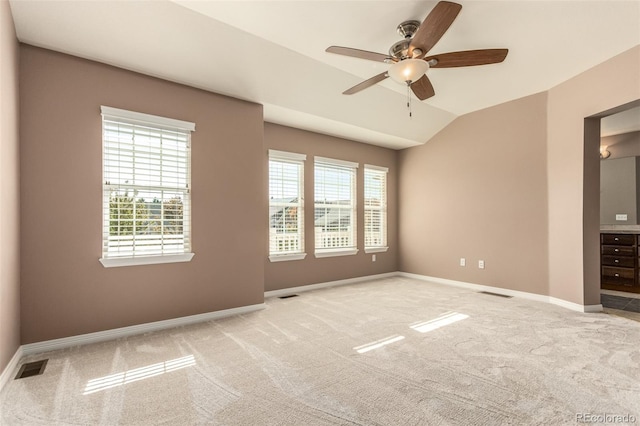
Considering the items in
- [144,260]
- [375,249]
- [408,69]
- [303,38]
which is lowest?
[375,249]

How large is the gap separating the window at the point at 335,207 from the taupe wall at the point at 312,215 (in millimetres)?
125

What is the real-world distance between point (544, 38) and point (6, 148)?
4838 mm

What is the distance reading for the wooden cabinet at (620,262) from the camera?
5012 mm

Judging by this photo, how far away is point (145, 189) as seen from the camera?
132 inches

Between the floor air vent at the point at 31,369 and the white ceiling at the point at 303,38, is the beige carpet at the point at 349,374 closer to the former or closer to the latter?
the floor air vent at the point at 31,369

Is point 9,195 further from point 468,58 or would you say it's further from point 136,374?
point 468,58

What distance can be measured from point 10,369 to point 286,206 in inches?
137

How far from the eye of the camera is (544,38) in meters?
3.14

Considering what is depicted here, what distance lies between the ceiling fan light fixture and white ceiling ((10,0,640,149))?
494mm

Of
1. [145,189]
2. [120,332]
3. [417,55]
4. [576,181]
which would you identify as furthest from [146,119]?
[576,181]

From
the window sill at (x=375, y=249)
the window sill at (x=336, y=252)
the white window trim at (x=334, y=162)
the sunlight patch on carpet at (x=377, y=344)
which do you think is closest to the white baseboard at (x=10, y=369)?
the sunlight patch on carpet at (x=377, y=344)

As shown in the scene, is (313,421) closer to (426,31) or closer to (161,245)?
(161,245)

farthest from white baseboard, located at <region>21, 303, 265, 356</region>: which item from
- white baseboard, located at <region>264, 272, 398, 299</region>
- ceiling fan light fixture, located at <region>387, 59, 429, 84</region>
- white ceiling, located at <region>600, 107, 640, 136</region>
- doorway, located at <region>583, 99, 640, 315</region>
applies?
white ceiling, located at <region>600, 107, 640, 136</region>

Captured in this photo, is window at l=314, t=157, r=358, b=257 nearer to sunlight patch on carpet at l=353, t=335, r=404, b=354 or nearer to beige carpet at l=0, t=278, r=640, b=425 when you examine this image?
beige carpet at l=0, t=278, r=640, b=425
